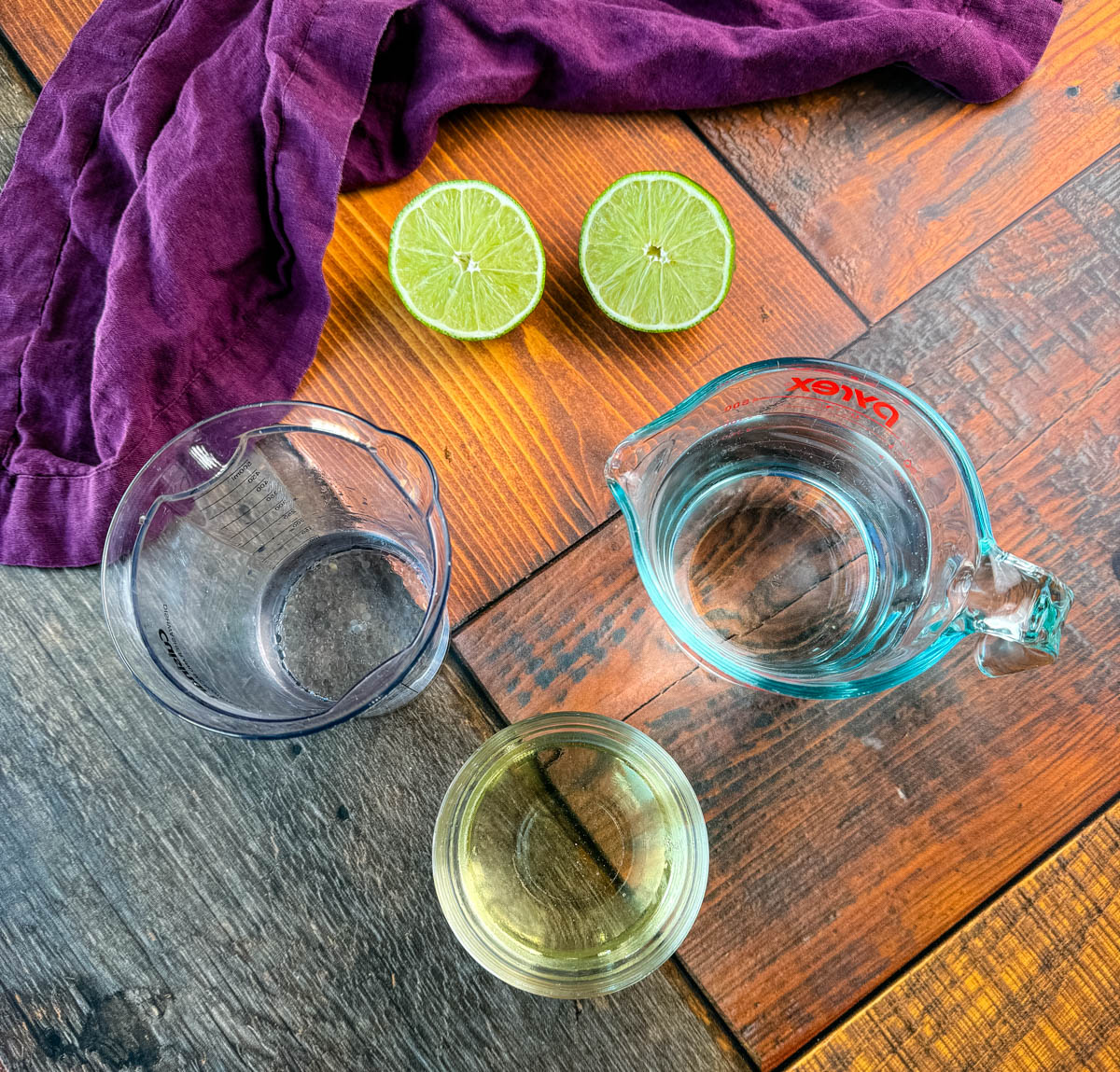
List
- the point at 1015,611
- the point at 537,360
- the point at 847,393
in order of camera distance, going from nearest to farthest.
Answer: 1. the point at 1015,611
2. the point at 847,393
3. the point at 537,360

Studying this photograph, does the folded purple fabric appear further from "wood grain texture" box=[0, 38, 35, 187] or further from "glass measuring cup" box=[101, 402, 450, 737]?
"glass measuring cup" box=[101, 402, 450, 737]

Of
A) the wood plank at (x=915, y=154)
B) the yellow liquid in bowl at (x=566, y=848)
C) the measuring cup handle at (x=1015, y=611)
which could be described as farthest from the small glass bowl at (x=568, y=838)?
the wood plank at (x=915, y=154)

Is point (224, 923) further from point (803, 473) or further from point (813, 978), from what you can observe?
point (803, 473)

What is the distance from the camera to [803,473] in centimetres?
86

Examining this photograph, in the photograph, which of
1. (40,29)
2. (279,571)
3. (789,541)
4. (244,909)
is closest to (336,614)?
(279,571)

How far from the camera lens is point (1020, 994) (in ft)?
2.68

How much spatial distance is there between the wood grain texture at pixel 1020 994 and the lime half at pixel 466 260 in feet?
2.33

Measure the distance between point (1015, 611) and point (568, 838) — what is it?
0.43m

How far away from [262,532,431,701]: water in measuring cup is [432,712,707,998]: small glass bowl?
0.14m

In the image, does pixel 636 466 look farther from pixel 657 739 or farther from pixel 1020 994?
pixel 1020 994

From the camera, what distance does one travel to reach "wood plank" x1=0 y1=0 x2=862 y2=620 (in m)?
0.87

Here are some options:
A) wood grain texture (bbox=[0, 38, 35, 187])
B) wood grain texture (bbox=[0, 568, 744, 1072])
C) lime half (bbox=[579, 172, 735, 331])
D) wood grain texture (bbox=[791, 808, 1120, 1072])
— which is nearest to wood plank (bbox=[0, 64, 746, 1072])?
wood grain texture (bbox=[0, 568, 744, 1072])

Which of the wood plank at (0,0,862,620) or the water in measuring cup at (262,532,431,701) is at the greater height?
the wood plank at (0,0,862,620)

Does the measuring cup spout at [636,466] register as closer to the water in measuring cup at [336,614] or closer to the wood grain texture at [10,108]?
the water in measuring cup at [336,614]
